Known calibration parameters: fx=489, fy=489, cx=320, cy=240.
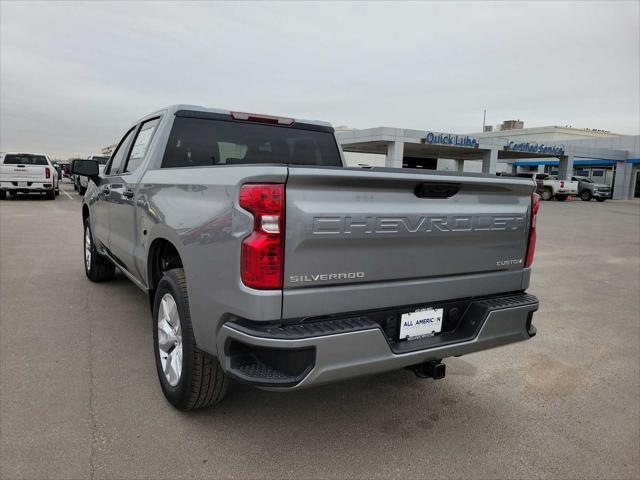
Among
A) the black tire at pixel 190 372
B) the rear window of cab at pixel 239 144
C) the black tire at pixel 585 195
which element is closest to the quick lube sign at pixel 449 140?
the black tire at pixel 585 195

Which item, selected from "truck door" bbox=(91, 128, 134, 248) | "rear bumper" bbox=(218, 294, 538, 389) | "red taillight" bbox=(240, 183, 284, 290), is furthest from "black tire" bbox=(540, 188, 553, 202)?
"red taillight" bbox=(240, 183, 284, 290)

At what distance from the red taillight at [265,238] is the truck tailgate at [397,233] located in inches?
1.6

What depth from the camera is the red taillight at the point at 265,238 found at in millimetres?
2203

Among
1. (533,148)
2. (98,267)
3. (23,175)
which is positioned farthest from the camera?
(533,148)

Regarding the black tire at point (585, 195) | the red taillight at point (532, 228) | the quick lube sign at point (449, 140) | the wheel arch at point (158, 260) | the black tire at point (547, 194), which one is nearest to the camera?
the red taillight at point (532, 228)

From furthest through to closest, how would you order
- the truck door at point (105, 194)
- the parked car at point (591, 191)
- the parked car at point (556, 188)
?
1. the parked car at point (591, 191)
2. the parked car at point (556, 188)
3. the truck door at point (105, 194)

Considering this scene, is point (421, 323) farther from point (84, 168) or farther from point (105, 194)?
point (84, 168)

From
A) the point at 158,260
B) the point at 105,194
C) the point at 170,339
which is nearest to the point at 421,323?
the point at 170,339

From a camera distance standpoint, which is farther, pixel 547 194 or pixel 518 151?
pixel 518 151

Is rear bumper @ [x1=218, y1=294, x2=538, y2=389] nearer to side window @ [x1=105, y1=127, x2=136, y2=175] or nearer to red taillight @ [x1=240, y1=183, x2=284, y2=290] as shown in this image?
red taillight @ [x1=240, y1=183, x2=284, y2=290]

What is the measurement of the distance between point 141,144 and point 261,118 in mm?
1123

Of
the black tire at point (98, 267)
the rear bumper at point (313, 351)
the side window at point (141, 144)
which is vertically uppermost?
the side window at point (141, 144)

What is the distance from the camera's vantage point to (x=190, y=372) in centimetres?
279

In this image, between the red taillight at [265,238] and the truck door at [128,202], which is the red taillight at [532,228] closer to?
the red taillight at [265,238]
